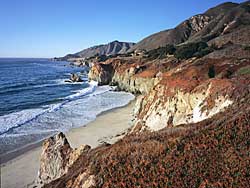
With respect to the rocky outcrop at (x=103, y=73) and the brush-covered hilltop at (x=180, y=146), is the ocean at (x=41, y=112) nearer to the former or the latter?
the brush-covered hilltop at (x=180, y=146)

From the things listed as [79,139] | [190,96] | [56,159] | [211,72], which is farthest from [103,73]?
[56,159]

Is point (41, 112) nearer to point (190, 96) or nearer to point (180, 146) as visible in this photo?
point (190, 96)

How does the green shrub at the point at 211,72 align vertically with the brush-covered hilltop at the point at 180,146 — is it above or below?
above

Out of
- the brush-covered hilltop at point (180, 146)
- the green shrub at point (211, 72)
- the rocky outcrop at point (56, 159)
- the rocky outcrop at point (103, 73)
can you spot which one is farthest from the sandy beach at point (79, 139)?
the rocky outcrop at point (103, 73)

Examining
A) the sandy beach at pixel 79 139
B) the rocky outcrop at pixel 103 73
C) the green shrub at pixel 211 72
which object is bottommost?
the sandy beach at pixel 79 139

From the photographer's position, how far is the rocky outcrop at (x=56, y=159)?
14.8 metres

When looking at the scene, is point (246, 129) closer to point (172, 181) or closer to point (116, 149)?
point (172, 181)

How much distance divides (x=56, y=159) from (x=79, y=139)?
32.5 feet

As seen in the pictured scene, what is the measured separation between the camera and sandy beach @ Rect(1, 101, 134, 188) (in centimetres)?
1831

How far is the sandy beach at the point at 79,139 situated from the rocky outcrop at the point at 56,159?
2.64 meters

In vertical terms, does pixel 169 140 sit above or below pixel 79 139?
above

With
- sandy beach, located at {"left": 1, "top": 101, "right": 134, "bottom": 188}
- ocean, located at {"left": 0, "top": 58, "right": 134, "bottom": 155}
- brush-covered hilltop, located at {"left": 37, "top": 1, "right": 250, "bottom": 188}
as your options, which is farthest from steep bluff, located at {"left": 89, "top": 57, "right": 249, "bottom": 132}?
ocean, located at {"left": 0, "top": 58, "right": 134, "bottom": 155}

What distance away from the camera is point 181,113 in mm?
20719

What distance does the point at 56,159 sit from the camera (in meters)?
15.3
